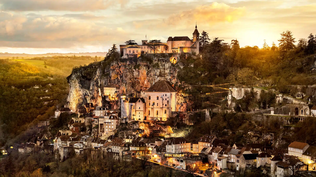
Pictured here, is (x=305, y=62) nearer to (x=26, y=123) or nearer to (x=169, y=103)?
(x=169, y=103)

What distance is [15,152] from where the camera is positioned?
6450 centimetres

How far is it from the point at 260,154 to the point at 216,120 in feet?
37.4

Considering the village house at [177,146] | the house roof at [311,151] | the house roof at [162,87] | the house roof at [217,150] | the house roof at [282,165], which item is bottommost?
the village house at [177,146]

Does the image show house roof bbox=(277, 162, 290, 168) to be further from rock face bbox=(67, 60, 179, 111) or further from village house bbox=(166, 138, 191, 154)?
rock face bbox=(67, 60, 179, 111)

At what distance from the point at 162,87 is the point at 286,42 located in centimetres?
2059

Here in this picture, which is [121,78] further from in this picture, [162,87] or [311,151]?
[311,151]

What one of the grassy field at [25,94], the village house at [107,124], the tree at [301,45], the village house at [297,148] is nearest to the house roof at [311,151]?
the village house at [297,148]

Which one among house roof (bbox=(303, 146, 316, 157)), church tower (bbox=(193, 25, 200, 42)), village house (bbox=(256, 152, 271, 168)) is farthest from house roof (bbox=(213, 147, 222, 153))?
church tower (bbox=(193, 25, 200, 42))

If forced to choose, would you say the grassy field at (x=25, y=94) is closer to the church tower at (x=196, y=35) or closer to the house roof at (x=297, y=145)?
the church tower at (x=196, y=35)

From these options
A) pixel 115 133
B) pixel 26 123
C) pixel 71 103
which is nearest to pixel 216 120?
pixel 115 133

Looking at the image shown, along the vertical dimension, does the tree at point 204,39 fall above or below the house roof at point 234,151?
above

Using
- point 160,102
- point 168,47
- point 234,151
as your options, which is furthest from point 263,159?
point 168,47

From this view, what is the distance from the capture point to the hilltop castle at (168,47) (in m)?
63.2

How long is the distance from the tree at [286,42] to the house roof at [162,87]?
18.5 meters
